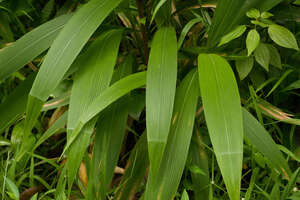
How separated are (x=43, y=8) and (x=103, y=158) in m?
0.89

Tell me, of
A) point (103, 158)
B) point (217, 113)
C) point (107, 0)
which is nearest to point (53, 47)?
point (107, 0)

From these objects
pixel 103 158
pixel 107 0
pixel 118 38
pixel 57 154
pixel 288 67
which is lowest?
pixel 57 154

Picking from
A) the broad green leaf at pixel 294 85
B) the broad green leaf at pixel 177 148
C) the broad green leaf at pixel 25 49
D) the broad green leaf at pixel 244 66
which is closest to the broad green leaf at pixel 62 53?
the broad green leaf at pixel 25 49

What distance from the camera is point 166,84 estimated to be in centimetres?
75

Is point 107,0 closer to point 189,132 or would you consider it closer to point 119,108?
point 119,108

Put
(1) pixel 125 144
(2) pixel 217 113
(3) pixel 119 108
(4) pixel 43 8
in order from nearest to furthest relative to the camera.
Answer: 1. (2) pixel 217 113
2. (3) pixel 119 108
3. (1) pixel 125 144
4. (4) pixel 43 8

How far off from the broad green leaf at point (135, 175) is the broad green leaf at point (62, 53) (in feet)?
0.90

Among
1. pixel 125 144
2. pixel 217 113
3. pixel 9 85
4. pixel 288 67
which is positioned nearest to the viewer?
pixel 217 113

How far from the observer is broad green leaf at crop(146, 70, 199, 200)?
2.39 feet

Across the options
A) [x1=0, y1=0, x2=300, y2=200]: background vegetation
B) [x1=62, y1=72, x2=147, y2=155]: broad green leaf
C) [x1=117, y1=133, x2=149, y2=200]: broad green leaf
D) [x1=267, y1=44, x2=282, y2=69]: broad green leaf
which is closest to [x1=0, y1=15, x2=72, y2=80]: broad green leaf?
[x1=0, y1=0, x2=300, y2=200]: background vegetation

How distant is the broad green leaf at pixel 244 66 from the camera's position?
94 cm

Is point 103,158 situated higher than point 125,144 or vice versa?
point 103,158

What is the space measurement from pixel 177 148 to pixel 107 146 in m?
0.21

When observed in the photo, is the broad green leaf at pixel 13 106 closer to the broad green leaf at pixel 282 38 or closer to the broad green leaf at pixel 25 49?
the broad green leaf at pixel 25 49
